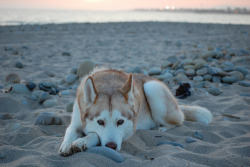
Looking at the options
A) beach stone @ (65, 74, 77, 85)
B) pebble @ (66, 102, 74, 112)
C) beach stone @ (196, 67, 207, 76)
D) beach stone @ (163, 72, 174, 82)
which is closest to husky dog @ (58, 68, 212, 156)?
pebble @ (66, 102, 74, 112)

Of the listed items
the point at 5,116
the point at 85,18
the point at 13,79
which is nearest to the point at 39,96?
the point at 5,116

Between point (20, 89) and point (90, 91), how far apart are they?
9.96ft

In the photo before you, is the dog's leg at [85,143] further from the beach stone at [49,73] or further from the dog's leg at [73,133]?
the beach stone at [49,73]

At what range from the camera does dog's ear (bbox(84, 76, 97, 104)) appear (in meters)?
2.90

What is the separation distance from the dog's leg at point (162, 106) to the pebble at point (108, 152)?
1.53 m

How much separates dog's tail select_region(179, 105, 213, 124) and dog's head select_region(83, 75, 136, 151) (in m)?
1.63

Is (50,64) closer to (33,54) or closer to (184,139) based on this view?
(33,54)

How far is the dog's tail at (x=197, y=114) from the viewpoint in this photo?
4.14 m

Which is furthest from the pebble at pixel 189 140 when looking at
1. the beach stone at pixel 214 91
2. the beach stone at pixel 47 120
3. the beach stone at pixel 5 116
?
Result: the beach stone at pixel 5 116

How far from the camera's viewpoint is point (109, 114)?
2805 millimetres

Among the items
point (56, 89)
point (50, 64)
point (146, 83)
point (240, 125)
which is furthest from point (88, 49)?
point (240, 125)

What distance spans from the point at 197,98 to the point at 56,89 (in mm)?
3450

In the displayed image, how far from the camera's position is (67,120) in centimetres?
416

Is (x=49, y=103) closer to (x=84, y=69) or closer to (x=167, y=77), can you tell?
(x=84, y=69)
